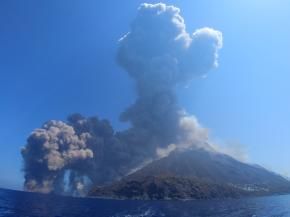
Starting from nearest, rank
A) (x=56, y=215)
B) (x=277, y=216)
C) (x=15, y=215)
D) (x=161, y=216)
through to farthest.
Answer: (x=15, y=215) → (x=56, y=215) → (x=161, y=216) → (x=277, y=216)

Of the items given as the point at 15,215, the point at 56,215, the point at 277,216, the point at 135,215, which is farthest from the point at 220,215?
the point at 15,215

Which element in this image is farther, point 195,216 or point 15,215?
point 195,216

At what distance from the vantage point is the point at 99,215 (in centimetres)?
10562

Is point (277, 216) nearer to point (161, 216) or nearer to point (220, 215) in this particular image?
point (220, 215)

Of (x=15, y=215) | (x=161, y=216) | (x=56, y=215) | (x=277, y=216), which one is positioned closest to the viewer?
(x=15, y=215)

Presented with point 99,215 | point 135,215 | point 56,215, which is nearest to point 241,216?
point 135,215

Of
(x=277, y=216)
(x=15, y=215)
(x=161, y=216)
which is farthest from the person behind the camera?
(x=277, y=216)

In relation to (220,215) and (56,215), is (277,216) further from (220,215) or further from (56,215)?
(56,215)

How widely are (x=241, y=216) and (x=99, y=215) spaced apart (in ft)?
135

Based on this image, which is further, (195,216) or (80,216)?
(195,216)

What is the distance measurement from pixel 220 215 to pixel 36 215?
53.1m

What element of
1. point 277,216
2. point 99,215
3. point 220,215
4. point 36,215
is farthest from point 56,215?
point 277,216

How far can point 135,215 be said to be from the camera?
10969 centimetres

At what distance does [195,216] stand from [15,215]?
164ft
